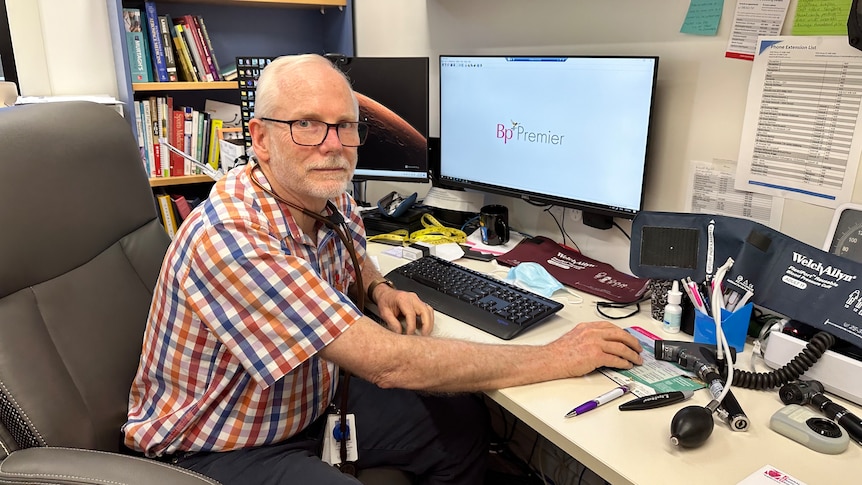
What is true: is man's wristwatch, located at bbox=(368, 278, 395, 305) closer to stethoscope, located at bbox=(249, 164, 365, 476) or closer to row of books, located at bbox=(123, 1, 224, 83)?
stethoscope, located at bbox=(249, 164, 365, 476)

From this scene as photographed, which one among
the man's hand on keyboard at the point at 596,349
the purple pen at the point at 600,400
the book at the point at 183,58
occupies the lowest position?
the purple pen at the point at 600,400

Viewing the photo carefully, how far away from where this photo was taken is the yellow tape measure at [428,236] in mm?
1931

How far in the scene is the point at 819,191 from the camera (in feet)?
4.19

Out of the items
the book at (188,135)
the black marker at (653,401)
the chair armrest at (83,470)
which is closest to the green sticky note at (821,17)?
the black marker at (653,401)

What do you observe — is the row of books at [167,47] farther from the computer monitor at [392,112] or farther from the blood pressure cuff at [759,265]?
the blood pressure cuff at [759,265]

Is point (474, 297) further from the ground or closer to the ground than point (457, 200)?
closer to the ground

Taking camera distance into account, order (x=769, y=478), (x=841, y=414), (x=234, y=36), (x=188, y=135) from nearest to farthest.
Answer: (x=769, y=478) < (x=841, y=414) < (x=188, y=135) < (x=234, y=36)

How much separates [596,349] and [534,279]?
17.3 inches

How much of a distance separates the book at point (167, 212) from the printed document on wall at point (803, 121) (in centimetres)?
201

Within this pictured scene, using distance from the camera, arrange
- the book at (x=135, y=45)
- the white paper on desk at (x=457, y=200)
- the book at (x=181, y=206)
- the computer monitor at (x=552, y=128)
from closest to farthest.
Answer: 1. the computer monitor at (x=552, y=128)
2. the white paper on desk at (x=457, y=200)
3. the book at (x=135, y=45)
4. the book at (x=181, y=206)

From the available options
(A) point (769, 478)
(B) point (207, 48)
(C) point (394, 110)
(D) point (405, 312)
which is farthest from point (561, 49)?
(B) point (207, 48)

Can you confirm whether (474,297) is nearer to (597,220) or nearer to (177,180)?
(597,220)

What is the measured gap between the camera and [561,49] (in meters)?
1.72

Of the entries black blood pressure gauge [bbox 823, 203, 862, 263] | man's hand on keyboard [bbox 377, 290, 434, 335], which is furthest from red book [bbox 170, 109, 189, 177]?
black blood pressure gauge [bbox 823, 203, 862, 263]
